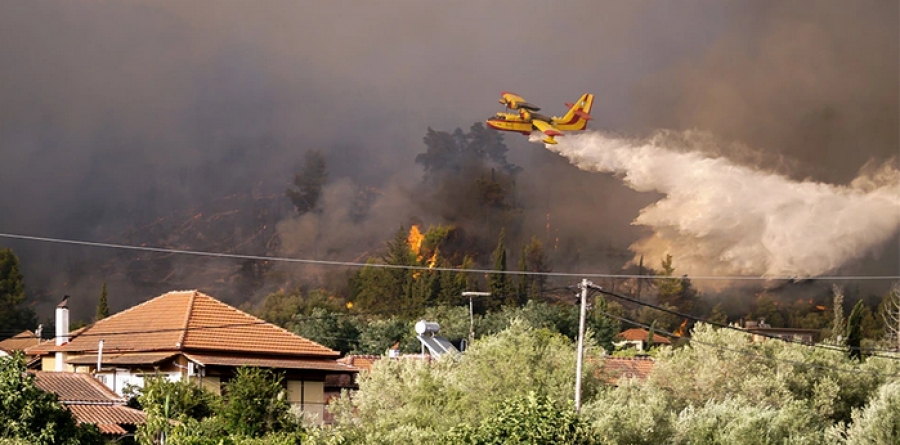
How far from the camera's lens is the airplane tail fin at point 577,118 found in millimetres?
68750

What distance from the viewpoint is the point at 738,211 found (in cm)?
7969

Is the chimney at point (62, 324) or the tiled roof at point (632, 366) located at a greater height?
the chimney at point (62, 324)

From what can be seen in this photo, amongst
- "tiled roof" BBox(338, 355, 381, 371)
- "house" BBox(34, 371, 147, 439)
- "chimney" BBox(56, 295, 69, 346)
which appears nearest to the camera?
"house" BBox(34, 371, 147, 439)

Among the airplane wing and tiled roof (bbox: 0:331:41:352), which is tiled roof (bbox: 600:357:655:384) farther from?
tiled roof (bbox: 0:331:41:352)

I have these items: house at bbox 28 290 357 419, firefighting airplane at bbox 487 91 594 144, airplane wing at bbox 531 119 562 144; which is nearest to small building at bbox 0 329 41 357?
house at bbox 28 290 357 419

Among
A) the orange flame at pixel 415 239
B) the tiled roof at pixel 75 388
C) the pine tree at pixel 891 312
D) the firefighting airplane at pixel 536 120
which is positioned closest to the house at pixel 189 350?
the tiled roof at pixel 75 388

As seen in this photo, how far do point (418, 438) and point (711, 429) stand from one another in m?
8.77

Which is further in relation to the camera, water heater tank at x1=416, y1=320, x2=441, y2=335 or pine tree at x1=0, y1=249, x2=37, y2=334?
pine tree at x1=0, y1=249, x2=37, y2=334

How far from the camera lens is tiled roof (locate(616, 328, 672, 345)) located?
237 feet

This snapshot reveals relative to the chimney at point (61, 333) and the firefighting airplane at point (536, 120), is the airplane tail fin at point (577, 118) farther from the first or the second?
the chimney at point (61, 333)

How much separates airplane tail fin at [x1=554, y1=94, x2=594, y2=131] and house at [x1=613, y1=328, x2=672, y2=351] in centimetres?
1311

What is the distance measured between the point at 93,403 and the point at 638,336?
2213 inches

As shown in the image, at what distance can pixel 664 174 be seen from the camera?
80625 mm

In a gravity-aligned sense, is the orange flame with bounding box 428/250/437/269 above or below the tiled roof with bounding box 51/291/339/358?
above
